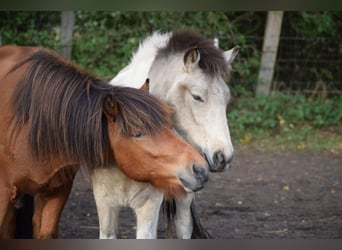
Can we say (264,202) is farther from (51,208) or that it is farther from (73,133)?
(73,133)

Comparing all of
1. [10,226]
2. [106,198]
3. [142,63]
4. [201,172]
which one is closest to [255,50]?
[142,63]

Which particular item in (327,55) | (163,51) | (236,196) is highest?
(163,51)

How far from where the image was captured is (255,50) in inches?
334

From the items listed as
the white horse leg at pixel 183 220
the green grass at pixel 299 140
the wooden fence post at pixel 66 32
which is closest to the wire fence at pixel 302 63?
the green grass at pixel 299 140

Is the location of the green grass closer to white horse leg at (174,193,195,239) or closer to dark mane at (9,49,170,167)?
white horse leg at (174,193,195,239)

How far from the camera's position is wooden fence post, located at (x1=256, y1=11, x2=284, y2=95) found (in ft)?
27.6

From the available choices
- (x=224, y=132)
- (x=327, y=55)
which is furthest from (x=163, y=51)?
(x=327, y=55)

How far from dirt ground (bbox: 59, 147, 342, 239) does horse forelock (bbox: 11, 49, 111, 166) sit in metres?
1.12

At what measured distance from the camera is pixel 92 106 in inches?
125

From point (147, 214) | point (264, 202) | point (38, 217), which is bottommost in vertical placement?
point (264, 202)

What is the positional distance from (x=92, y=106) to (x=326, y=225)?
2482 mm

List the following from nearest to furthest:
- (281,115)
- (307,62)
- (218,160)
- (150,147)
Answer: (150,147) → (218,160) → (281,115) → (307,62)

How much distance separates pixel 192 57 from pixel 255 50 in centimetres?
493
